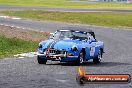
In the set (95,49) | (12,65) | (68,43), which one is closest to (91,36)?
(95,49)

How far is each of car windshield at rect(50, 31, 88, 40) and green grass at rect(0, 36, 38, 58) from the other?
12.3ft

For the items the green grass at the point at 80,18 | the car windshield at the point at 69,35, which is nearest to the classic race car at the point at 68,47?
the car windshield at the point at 69,35

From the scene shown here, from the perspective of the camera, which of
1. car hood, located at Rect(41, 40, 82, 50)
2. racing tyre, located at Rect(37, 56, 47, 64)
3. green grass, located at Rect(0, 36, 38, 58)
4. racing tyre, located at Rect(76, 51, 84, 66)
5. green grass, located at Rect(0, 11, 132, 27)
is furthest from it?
green grass, located at Rect(0, 11, 132, 27)

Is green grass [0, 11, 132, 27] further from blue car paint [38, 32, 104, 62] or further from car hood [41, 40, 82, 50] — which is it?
car hood [41, 40, 82, 50]

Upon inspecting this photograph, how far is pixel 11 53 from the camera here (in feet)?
78.0

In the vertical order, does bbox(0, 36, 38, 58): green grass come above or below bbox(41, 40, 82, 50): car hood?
below

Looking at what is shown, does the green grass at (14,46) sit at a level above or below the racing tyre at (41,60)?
below

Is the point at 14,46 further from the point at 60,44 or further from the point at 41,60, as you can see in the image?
the point at 60,44

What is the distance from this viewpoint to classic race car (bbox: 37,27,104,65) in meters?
18.6

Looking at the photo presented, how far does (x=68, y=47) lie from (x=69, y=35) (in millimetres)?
1229

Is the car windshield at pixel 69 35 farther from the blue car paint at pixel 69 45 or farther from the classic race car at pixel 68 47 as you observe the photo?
the blue car paint at pixel 69 45

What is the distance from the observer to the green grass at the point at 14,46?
24.2 meters

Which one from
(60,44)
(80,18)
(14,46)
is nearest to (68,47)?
(60,44)

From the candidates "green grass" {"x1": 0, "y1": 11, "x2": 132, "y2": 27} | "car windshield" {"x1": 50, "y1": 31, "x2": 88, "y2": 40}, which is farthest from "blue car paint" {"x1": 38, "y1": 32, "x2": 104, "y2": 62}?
"green grass" {"x1": 0, "y1": 11, "x2": 132, "y2": 27}
